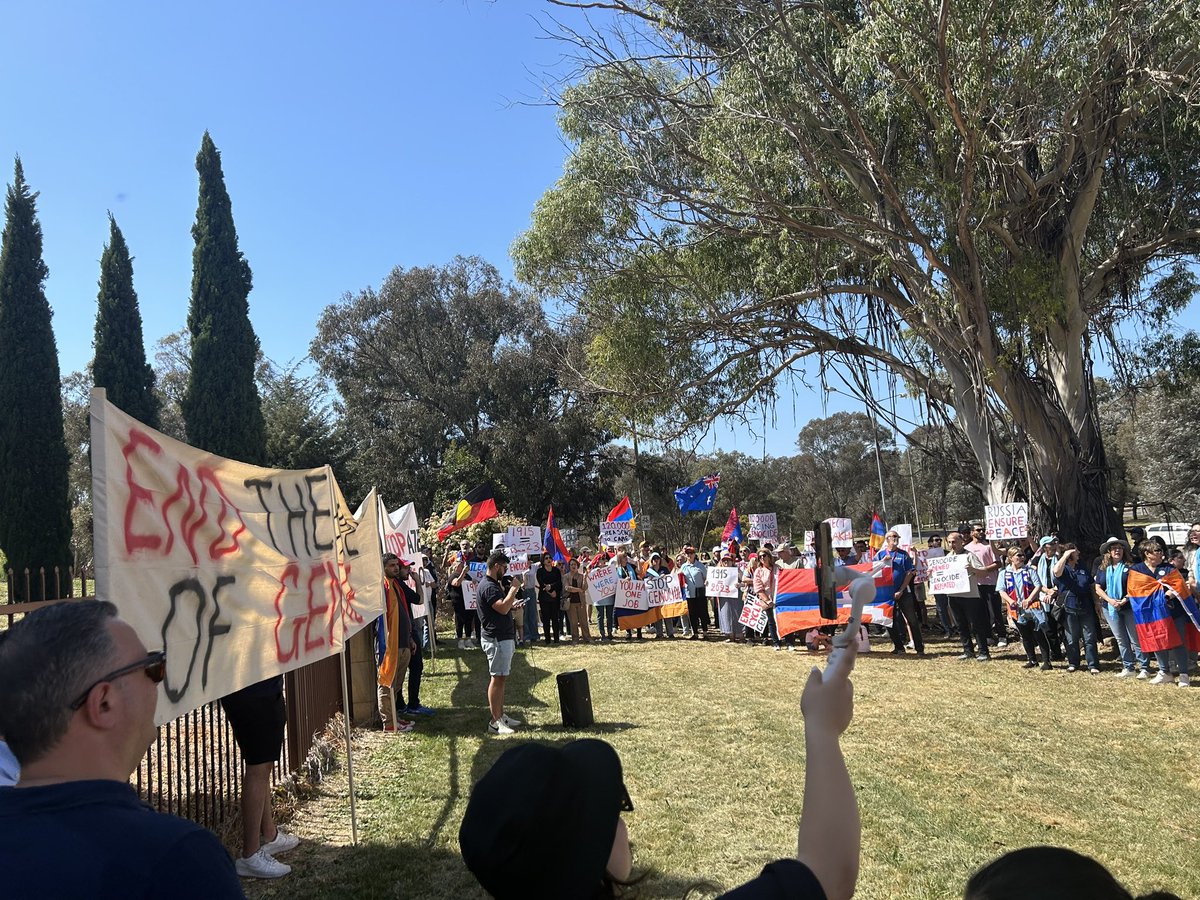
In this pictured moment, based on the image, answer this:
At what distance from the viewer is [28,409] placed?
78.4 feet

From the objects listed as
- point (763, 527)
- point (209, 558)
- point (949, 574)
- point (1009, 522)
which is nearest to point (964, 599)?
point (949, 574)

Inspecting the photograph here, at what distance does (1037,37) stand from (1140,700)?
30.3 feet

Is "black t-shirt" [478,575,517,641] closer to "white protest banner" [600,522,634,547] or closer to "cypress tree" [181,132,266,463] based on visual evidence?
"white protest banner" [600,522,634,547]

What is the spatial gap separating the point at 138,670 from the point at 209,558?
2630mm

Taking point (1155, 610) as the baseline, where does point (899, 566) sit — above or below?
above

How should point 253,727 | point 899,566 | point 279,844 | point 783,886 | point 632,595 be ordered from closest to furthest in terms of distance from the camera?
1. point 783,886
2. point 253,727
3. point 279,844
4. point 899,566
5. point 632,595

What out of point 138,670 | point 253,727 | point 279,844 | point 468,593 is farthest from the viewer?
point 468,593

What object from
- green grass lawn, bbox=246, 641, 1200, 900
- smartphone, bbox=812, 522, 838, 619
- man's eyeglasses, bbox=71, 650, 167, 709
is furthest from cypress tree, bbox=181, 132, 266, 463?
smartphone, bbox=812, 522, 838, 619

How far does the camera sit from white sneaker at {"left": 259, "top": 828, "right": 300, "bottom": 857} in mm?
5640


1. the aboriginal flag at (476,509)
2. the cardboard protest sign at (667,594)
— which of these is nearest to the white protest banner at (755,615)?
the cardboard protest sign at (667,594)

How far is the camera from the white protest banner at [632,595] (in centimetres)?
1881

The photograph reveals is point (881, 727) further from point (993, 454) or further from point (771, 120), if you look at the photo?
point (993, 454)

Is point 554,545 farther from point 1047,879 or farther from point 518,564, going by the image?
point 1047,879

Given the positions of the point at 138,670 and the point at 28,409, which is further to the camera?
the point at 28,409
